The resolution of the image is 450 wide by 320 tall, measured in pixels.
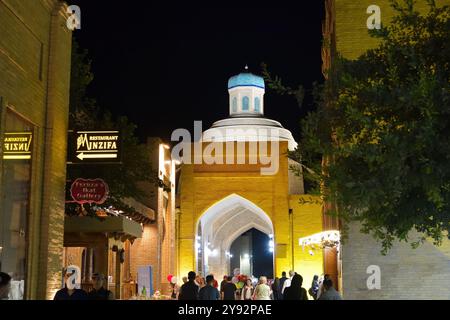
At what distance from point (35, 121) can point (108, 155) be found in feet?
5.64

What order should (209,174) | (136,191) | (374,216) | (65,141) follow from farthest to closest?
(209,174)
(136,191)
(65,141)
(374,216)

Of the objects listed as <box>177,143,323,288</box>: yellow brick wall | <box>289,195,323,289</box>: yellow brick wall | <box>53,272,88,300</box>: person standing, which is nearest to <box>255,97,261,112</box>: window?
<box>177,143,323,288</box>: yellow brick wall

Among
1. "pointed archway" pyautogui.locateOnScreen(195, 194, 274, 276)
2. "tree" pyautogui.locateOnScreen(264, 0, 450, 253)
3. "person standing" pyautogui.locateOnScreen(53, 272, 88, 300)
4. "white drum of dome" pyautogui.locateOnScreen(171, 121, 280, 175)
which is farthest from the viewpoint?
"pointed archway" pyautogui.locateOnScreen(195, 194, 274, 276)

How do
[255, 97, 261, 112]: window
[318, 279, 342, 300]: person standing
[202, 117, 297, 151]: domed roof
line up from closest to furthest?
[318, 279, 342, 300]: person standing < [202, 117, 297, 151]: domed roof < [255, 97, 261, 112]: window

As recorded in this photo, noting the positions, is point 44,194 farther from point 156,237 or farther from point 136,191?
point 156,237

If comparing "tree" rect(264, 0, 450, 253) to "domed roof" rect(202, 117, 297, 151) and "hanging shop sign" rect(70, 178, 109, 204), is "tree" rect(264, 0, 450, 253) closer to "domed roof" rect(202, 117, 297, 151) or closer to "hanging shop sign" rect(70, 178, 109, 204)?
"hanging shop sign" rect(70, 178, 109, 204)

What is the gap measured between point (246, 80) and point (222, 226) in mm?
10001

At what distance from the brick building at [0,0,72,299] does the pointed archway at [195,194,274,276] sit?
21729 millimetres

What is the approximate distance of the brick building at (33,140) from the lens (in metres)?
10.7

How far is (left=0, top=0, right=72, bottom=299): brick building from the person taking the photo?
10.7 m

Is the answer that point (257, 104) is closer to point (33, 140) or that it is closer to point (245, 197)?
point (245, 197)

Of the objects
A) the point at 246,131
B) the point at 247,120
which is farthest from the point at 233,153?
the point at 247,120
